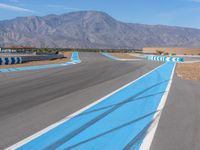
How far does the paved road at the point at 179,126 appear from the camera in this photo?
661 centimetres

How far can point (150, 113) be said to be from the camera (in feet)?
31.5

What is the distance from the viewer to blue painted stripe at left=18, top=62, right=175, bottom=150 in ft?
21.1

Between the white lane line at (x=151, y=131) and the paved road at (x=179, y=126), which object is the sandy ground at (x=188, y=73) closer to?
the paved road at (x=179, y=126)

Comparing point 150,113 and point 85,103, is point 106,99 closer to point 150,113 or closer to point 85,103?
point 85,103

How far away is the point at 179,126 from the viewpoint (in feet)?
26.8

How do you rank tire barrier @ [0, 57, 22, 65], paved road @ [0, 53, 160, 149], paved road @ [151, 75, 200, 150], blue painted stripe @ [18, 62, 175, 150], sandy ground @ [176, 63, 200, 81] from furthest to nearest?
tire barrier @ [0, 57, 22, 65], sandy ground @ [176, 63, 200, 81], paved road @ [0, 53, 160, 149], paved road @ [151, 75, 200, 150], blue painted stripe @ [18, 62, 175, 150]

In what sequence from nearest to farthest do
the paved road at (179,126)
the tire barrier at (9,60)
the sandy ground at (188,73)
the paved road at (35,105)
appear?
1. the paved road at (179,126)
2. the paved road at (35,105)
3. the sandy ground at (188,73)
4. the tire barrier at (9,60)

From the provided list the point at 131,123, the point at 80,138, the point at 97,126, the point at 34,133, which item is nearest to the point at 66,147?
the point at 80,138

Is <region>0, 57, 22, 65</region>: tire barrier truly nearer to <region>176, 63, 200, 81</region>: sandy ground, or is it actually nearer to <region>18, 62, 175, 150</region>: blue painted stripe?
<region>176, 63, 200, 81</region>: sandy ground

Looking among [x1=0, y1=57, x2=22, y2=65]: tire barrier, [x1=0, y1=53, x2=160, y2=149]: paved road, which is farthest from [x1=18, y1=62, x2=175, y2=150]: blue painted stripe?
[x1=0, y1=57, x2=22, y2=65]: tire barrier

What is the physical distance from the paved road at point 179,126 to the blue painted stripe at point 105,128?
1.25 ft

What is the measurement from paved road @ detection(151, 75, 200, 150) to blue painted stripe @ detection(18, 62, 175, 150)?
1.25 feet

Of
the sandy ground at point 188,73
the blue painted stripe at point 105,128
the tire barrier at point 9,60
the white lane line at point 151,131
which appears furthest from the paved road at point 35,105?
the tire barrier at point 9,60

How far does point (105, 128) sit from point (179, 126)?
6.13ft
